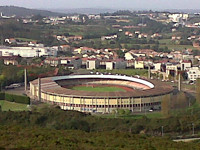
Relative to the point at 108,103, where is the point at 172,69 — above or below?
above

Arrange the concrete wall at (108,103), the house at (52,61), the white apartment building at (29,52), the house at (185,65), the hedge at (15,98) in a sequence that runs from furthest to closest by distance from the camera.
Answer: the white apartment building at (29,52), the house at (52,61), the house at (185,65), the hedge at (15,98), the concrete wall at (108,103)

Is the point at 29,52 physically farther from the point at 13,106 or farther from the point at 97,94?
the point at 97,94

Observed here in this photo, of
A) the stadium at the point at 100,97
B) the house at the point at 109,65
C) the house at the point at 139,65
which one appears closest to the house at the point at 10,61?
the house at the point at 109,65

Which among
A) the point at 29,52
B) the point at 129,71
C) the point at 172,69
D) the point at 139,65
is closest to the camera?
the point at 172,69

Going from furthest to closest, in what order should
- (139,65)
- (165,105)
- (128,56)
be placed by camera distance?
(128,56) < (139,65) < (165,105)

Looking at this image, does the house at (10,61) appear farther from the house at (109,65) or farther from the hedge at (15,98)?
the hedge at (15,98)

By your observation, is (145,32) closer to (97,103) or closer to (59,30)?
(59,30)

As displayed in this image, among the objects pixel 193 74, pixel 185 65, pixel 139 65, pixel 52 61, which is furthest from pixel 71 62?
pixel 193 74

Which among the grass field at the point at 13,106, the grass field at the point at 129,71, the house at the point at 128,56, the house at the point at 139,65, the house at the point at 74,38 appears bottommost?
the grass field at the point at 13,106

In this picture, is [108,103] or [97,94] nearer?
[108,103]

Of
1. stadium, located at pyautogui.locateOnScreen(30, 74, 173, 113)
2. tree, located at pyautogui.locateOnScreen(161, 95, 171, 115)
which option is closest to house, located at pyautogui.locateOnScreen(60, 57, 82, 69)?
stadium, located at pyautogui.locateOnScreen(30, 74, 173, 113)
